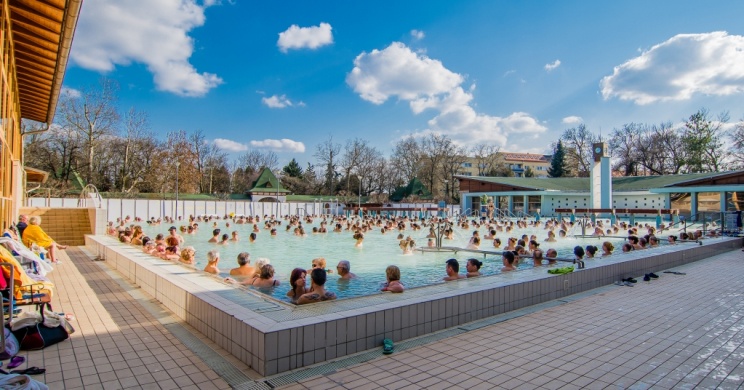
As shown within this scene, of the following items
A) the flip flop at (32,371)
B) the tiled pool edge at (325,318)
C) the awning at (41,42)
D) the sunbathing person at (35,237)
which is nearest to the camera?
the flip flop at (32,371)

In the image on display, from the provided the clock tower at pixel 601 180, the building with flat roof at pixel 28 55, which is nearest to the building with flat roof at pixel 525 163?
the clock tower at pixel 601 180

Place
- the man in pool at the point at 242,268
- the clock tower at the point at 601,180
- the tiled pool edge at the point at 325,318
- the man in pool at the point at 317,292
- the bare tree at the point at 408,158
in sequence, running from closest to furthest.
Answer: the tiled pool edge at the point at 325,318
the man in pool at the point at 317,292
the man in pool at the point at 242,268
the clock tower at the point at 601,180
the bare tree at the point at 408,158

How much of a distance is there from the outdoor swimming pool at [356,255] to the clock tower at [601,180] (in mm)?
20969

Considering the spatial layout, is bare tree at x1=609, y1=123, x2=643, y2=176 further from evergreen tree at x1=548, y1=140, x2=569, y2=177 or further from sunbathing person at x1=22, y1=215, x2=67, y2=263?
sunbathing person at x1=22, y1=215, x2=67, y2=263

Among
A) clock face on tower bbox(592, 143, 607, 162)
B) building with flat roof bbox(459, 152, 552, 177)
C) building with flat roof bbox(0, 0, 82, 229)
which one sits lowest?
building with flat roof bbox(0, 0, 82, 229)

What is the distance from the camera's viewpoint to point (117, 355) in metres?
3.77

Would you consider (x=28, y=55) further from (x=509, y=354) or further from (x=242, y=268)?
(x=509, y=354)

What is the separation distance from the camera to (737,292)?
6.86 meters

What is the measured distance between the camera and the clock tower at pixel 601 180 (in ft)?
121

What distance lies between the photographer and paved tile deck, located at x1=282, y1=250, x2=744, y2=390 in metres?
3.33

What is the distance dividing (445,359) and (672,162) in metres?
59.7

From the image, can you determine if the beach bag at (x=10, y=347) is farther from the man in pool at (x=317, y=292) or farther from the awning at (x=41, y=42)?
the awning at (x=41, y=42)

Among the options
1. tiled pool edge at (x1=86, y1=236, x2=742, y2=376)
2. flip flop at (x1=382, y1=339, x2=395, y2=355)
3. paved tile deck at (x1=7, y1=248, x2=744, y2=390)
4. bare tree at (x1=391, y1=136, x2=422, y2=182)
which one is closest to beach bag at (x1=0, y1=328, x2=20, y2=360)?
paved tile deck at (x1=7, y1=248, x2=744, y2=390)

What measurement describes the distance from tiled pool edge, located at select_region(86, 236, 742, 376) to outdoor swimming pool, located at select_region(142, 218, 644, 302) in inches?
61.1
